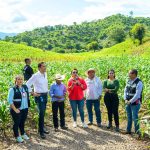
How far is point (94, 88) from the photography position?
1142 cm

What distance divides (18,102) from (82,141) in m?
2.21

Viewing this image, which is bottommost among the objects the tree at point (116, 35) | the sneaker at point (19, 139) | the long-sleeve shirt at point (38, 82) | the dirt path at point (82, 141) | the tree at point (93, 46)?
the dirt path at point (82, 141)

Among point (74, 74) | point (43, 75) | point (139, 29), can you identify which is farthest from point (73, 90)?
point (139, 29)

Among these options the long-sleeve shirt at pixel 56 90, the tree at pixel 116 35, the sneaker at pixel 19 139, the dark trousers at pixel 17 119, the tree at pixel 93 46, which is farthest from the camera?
the tree at pixel 116 35

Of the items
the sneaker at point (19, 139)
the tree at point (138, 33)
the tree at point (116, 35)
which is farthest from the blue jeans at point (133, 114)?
the tree at point (116, 35)

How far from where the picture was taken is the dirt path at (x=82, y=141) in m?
9.46

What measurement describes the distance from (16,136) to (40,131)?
34.2 inches

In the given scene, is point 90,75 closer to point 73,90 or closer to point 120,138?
point 73,90

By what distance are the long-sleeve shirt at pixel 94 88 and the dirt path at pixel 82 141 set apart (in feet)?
3.74

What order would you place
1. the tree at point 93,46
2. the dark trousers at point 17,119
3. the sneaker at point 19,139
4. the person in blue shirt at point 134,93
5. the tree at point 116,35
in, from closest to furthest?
the dark trousers at point 17,119 < the sneaker at point 19,139 < the person in blue shirt at point 134,93 < the tree at point 93,46 < the tree at point 116,35

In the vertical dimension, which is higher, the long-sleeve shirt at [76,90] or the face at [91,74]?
the face at [91,74]

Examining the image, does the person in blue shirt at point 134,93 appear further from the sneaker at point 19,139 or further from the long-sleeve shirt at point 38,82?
the sneaker at point 19,139

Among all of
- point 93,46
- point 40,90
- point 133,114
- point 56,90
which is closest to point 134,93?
point 133,114

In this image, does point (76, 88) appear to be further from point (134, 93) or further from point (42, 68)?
point (134, 93)
